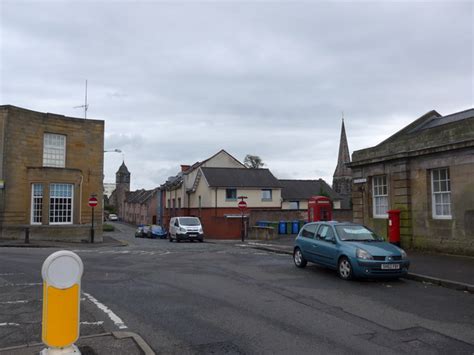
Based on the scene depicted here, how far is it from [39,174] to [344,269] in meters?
23.2

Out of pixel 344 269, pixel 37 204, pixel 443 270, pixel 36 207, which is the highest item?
pixel 37 204

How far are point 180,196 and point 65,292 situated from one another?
56.8 meters

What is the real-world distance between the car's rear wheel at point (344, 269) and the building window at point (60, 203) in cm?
2297

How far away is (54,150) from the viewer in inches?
1208

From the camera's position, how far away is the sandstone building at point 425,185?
15211 mm

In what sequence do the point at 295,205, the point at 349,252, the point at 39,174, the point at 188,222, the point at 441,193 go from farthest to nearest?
the point at 295,205
the point at 188,222
the point at 39,174
the point at 441,193
the point at 349,252

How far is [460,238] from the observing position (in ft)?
50.2

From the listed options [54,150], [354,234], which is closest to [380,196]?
[354,234]

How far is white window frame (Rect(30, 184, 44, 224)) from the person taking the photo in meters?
28.8

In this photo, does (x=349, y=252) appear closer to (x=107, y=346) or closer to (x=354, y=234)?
(x=354, y=234)

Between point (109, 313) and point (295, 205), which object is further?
point (295, 205)

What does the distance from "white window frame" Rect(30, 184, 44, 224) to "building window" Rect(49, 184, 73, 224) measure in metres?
0.61

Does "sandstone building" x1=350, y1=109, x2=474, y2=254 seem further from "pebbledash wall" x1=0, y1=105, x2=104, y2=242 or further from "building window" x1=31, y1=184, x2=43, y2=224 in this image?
"building window" x1=31, y1=184, x2=43, y2=224

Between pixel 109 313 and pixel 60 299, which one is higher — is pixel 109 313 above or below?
below
